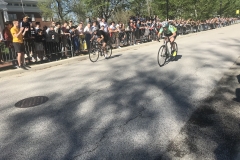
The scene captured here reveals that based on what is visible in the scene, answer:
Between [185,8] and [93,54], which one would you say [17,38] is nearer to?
[93,54]

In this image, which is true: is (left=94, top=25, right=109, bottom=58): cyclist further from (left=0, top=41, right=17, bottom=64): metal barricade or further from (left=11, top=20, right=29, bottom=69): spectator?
(left=0, top=41, right=17, bottom=64): metal barricade

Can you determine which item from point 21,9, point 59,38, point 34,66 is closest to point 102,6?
point 59,38

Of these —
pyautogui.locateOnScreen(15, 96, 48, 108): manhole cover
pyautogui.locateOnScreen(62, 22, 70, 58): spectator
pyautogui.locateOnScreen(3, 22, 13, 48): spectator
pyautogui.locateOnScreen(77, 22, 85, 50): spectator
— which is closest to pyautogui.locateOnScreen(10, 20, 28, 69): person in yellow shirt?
pyautogui.locateOnScreen(3, 22, 13, 48): spectator

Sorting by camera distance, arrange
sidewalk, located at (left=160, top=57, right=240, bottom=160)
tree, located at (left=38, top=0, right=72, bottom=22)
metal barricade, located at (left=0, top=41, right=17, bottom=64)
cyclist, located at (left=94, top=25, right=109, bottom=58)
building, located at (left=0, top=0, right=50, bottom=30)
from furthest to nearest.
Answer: building, located at (left=0, top=0, right=50, bottom=30) → tree, located at (left=38, top=0, right=72, bottom=22) → cyclist, located at (left=94, top=25, right=109, bottom=58) → metal barricade, located at (left=0, top=41, right=17, bottom=64) → sidewalk, located at (left=160, top=57, right=240, bottom=160)

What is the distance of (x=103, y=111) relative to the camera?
16.5 ft

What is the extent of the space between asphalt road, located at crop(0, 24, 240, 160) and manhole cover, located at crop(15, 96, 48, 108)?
13cm

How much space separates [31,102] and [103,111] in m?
2.12

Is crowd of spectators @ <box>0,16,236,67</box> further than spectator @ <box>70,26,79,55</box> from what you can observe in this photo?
No

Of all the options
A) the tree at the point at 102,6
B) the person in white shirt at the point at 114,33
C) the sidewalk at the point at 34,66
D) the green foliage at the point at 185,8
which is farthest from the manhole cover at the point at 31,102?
the green foliage at the point at 185,8

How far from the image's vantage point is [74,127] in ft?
14.2

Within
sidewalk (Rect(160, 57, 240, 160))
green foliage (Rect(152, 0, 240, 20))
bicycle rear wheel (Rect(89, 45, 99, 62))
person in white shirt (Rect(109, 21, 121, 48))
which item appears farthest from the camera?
green foliage (Rect(152, 0, 240, 20))

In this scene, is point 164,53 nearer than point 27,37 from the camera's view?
Yes

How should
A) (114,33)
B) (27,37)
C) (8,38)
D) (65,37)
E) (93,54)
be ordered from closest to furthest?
(8,38) < (27,37) < (93,54) < (65,37) < (114,33)

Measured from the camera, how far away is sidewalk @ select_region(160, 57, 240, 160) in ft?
10.9
